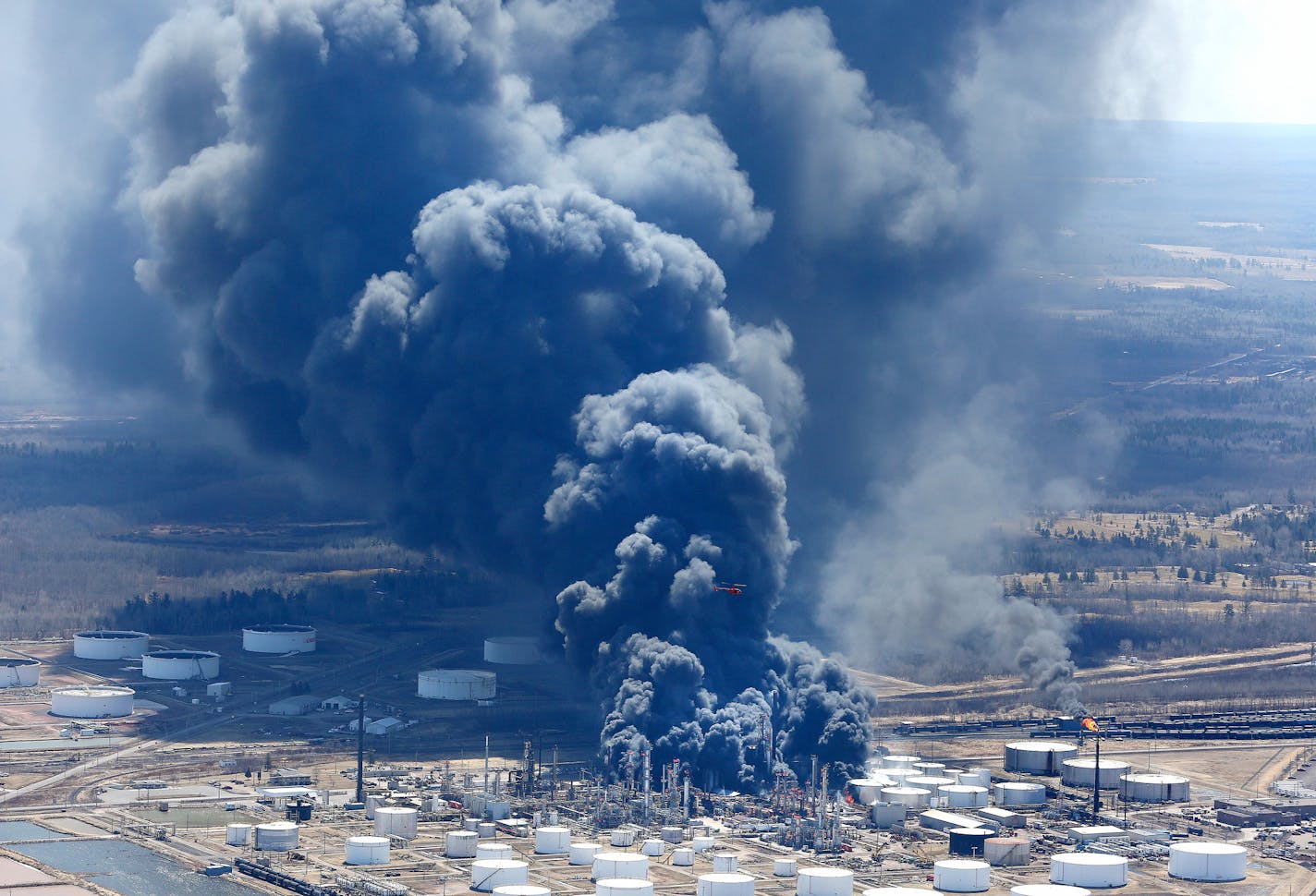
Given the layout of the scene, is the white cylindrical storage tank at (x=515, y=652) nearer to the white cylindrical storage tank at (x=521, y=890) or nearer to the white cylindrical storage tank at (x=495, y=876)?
the white cylindrical storage tank at (x=495, y=876)

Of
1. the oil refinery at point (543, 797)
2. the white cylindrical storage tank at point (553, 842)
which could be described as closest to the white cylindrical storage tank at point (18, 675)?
the oil refinery at point (543, 797)

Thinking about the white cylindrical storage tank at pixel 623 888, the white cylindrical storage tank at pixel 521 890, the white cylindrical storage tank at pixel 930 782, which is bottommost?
the white cylindrical storage tank at pixel 521 890

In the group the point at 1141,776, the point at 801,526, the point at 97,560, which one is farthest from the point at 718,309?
the point at 97,560

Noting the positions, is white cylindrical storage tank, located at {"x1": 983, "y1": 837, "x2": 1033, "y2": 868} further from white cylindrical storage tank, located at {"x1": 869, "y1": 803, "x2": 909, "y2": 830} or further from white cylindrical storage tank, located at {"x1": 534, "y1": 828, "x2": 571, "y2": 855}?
white cylindrical storage tank, located at {"x1": 534, "y1": 828, "x2": 571, "y2": 855}

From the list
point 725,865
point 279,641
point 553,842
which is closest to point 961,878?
point 725,865

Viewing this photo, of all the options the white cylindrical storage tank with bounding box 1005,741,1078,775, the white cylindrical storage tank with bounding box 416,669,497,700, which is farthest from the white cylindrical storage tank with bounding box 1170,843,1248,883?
the white cylindrical storage tank with bounding box 416,669,497,700

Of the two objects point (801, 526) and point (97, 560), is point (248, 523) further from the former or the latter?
point (801, 526)
